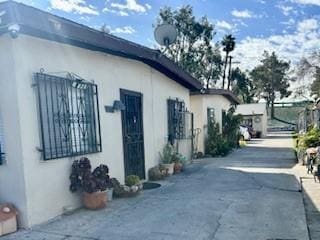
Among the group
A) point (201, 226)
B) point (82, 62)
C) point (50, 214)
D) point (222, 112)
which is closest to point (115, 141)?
point (82, 62)

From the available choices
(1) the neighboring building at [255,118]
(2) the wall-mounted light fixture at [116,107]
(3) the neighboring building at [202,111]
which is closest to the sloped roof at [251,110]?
(1) the neighboring building at [255,118]

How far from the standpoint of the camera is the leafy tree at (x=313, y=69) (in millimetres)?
22205

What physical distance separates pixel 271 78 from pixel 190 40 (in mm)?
26153

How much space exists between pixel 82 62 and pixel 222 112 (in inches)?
500

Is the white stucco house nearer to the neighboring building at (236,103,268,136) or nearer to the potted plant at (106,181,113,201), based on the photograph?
the potted plant at (106,181,113,201)

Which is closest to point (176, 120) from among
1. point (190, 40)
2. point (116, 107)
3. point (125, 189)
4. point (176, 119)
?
point (176, 119)

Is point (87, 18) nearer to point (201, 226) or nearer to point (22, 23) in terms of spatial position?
point (22, 23)

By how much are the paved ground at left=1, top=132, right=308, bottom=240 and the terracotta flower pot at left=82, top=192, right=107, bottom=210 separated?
5.7 inches

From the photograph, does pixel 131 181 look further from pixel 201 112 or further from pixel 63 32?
pixel 201 112

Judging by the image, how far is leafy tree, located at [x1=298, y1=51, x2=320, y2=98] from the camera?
22205 millimetres

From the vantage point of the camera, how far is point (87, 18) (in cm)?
961

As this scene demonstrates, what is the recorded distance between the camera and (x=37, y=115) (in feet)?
16.3

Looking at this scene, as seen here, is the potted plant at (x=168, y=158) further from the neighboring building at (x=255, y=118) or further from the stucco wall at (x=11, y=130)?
the neighboring building at (x=255, y=118)

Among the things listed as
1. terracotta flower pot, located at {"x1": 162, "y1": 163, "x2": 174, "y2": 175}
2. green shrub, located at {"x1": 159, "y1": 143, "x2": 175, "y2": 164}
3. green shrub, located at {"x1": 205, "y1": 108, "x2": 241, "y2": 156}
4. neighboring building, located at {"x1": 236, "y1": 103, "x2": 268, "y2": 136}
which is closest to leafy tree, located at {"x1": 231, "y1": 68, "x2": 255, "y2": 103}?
neighboring building, located at {"x1": 236, "y1": 103, "x2": 268, "y2": 136}
